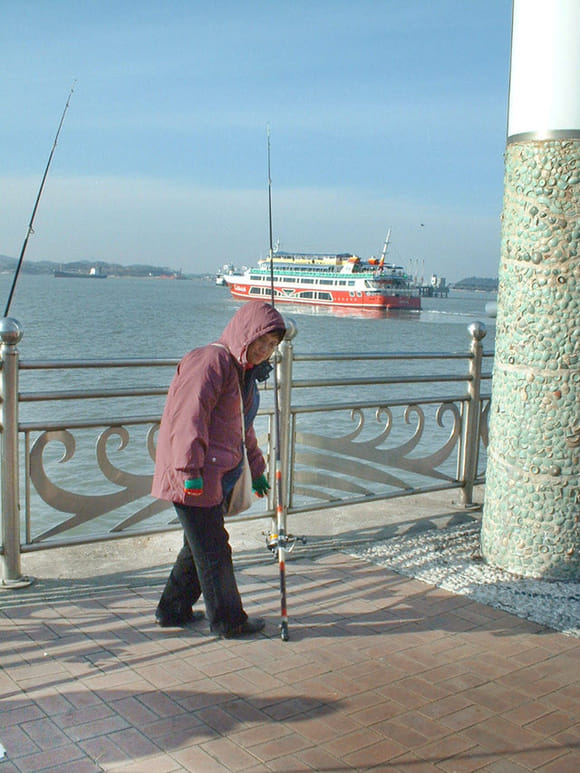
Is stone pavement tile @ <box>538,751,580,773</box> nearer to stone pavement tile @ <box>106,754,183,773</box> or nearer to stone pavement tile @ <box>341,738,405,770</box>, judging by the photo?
stone pavement tile @ <box>341,738,405,770</box>

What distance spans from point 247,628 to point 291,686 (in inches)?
23.6

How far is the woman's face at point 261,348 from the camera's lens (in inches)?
155

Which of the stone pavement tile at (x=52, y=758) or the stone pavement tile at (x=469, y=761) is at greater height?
the stone pavement tile at (x=52, y=758)

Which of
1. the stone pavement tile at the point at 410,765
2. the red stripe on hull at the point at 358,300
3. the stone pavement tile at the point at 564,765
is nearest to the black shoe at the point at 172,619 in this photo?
the stone pavement tile at the point at 410,765

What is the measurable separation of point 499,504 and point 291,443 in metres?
1.38

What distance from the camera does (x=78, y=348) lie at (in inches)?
1507

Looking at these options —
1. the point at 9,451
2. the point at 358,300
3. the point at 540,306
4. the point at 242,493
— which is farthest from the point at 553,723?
the point at 358,300

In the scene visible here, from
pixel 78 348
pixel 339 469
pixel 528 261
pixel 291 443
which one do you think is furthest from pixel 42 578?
pixel 78 348

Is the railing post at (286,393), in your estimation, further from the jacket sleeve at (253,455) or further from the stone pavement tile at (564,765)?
the stone pavement tile at (564,765)

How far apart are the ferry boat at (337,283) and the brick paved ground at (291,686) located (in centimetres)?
8347

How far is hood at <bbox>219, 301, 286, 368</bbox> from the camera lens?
3.87m

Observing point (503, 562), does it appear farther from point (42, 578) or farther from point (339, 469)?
point (42, 578)

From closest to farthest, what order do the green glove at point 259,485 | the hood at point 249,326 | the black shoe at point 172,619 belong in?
the hood at point 249,326, the black shoe at point 172,619, the green glove at point 259,485

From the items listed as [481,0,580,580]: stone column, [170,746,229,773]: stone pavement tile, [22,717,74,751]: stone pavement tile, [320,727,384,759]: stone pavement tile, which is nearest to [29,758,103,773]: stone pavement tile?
[22,717,74,751]: stone pavement tile
